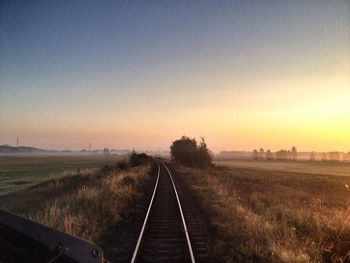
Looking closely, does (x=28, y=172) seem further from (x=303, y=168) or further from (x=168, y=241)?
(x=303, y=168)

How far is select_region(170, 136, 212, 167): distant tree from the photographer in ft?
225

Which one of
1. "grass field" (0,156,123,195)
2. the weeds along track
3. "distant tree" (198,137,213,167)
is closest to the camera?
the weeds along track

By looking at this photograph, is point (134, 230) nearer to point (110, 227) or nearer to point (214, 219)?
point (110, 227)

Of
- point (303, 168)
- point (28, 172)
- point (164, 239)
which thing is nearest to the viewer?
point (164, 239)

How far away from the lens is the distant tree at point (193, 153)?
68562mm

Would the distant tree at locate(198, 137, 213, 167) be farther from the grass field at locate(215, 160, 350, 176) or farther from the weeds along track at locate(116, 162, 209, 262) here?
the weeds along track at locate(116, 162, 209, 262)

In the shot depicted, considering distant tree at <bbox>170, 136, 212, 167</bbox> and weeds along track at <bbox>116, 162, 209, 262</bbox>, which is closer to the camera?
weeds along track at <bbox>116, 162, 209, 262</bbox>

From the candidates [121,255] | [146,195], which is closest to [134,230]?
[121,255]

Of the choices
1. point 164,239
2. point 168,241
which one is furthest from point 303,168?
point 168,241

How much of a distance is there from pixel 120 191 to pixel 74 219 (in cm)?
750

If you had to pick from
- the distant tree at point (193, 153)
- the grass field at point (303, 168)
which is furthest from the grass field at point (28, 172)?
the grass field at point (303, 168)

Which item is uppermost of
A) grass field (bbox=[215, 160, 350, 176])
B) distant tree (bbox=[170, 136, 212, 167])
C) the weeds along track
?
distant tree (bbox=[170, 136, 212, 167])

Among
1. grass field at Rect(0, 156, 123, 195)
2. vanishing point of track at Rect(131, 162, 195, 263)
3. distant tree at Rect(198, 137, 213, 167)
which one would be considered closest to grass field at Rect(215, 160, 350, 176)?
distant tree at Rect(198, 137, 213, 167)

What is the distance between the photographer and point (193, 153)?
71.6 meters
